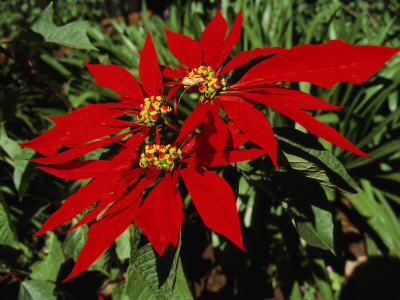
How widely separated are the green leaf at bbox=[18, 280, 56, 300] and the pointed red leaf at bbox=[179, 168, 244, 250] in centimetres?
50

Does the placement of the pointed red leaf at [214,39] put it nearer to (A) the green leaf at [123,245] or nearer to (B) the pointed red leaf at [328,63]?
(B) the pointed red leaf at [328,63]

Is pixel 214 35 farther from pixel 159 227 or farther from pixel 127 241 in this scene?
pixel 127 241

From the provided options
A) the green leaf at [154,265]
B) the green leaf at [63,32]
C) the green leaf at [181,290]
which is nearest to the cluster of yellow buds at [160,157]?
the green leaf at [154,265]

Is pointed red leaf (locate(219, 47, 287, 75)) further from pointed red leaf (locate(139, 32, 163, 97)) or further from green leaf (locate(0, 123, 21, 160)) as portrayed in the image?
green leaf (locate(0, 123, 21, 160))

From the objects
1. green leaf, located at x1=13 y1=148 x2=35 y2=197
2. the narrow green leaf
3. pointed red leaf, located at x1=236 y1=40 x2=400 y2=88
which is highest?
pointed red leaf, located at x1=236 y1=40 x2=400 y2=88

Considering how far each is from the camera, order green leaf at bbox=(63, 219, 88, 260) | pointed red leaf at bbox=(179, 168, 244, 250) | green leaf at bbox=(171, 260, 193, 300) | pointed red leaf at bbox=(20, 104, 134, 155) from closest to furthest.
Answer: pointed red leaf at bbox=(179, 168, 244, 250) → pointed red leaf at bbox=(20, 104, 134, 155) → green leaf at bbox=(171, 260, 193, 300) → green leaf at bbox=(63, 219, 88, 260)

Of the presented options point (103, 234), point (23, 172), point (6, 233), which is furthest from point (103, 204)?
point (6, 233)

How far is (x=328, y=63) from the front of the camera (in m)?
0.32

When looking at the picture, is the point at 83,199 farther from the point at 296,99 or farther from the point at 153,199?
the point at 296,99

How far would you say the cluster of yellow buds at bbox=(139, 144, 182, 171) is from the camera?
42 cm

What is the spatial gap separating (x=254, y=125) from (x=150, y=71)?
0.22 meters

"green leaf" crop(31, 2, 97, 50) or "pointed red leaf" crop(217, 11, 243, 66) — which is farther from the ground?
"green leaf" crop(31, 2, 97, 50)

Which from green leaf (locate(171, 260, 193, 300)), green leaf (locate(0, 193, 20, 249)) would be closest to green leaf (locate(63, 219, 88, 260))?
green leaf (locate(0, 193, 20, 249))

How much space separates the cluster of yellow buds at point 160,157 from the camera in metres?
Answer: 0.42
